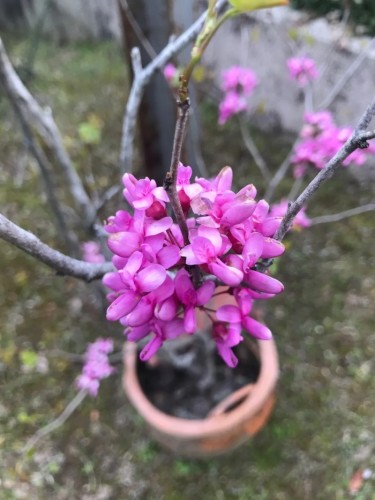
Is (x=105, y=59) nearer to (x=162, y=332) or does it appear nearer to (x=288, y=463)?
(x=288, y=463)

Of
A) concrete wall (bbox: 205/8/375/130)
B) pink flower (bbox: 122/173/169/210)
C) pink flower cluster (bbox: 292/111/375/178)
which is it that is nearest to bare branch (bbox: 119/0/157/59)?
pink flower cluster (bbox: 292/111/375/178)

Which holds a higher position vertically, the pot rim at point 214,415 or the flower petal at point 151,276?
the flower petal at point 151,276

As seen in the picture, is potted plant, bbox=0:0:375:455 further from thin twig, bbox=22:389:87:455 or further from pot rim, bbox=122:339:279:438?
thin twig, bbox=22:389:87:455

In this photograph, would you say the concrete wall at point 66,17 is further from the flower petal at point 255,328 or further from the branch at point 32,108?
the flower petal at point 255,328

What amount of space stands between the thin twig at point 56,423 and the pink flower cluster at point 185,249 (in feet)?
3.43

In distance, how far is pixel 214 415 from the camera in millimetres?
1327

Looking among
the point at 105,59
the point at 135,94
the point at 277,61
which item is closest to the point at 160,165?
the point at 135,94

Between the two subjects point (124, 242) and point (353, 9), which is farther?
point (353, 9)

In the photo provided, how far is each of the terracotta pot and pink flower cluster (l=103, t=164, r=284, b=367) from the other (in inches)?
30.5

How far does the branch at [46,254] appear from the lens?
61cm

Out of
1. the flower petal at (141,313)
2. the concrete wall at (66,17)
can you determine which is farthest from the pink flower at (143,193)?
the concrete wall at (66,17)

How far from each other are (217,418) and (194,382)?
194 millimetres

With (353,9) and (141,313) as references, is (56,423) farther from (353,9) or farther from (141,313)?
(353,9)

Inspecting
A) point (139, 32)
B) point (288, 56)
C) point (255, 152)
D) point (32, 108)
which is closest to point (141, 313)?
point (32, 108)
